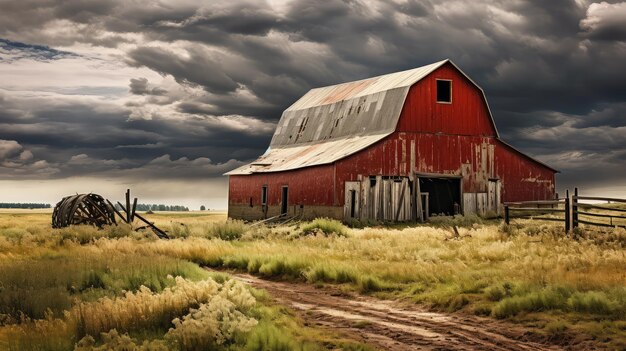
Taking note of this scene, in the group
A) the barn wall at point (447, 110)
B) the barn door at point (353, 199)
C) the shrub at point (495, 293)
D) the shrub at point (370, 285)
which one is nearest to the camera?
the shrub at point (495, 293)

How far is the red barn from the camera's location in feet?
117

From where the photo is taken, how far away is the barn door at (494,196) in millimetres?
38406

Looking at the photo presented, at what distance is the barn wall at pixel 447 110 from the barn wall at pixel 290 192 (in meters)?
5.44

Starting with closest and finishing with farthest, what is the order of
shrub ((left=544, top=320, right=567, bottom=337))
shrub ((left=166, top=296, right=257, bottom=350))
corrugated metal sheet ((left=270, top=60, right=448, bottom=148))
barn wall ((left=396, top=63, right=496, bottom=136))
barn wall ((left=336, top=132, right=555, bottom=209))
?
shrub ((left=166, top=296, right=257, bottom=350)), shrub ((left=544, top=320, right=567, bottom=337)), barn wall ((left=336, top=132, right=555, bottom=209)), barn wall ((left=396, top=63, right=496, bottom=136)), corrugated metal sheet ((left=270, top=60, right=448, bottom=148))

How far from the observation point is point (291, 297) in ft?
43.5

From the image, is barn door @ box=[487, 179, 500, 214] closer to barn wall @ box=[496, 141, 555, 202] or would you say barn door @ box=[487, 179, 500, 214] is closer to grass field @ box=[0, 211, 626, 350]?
barn wall @ box=[496, 141, 555, 202]

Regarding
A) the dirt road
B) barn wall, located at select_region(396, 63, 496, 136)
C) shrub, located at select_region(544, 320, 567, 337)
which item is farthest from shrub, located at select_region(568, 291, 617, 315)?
barn wall, located at select_region(396, 63, 496, 136)

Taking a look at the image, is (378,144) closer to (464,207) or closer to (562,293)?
(464,207)

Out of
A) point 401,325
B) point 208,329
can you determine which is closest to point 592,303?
point 401,325

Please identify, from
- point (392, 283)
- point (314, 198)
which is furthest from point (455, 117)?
point (392, 283)

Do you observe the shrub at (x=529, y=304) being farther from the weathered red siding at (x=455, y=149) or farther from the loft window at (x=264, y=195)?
the loft window at (x=264, y=195)

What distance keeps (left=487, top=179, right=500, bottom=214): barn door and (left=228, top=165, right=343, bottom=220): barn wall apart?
9.53 m

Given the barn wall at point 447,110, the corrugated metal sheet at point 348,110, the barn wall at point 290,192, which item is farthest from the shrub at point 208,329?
the barn wall at point 447,110

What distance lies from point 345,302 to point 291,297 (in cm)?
121
